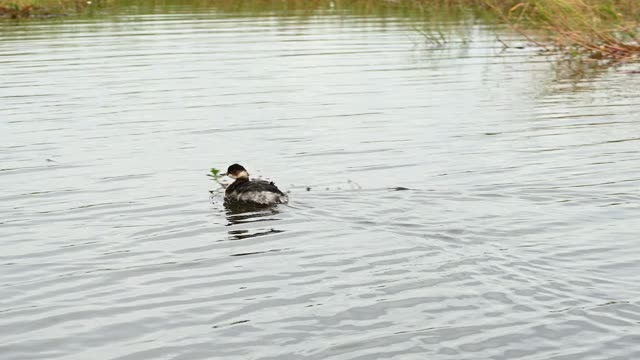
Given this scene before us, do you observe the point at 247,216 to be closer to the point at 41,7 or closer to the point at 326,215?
the point at 326,215

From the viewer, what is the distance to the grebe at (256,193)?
40.7 ft

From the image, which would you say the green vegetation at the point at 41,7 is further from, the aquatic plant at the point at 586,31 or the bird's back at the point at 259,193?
the bird's back at the point at 259,193

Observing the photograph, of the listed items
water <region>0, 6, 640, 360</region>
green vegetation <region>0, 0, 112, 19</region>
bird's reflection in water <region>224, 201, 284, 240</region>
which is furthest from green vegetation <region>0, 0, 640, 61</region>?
bird's reflection in water <region>224, 201, 284, 240</region>

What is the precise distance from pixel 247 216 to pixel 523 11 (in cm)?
1434

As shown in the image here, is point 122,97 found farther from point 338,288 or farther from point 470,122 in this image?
point 338,288

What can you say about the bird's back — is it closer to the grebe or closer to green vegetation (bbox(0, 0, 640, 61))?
the grebe

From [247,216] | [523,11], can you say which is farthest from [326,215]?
[523,11]

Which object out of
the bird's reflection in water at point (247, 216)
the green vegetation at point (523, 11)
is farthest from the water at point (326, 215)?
the green vegetation at point (523, 11)

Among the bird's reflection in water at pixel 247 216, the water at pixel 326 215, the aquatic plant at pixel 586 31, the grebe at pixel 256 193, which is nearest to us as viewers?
the water at pixel 326 215

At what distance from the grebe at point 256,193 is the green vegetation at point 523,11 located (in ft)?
43.4

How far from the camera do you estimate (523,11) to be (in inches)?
986

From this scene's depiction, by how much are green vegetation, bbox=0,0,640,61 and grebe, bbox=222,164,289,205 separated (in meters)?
13.2

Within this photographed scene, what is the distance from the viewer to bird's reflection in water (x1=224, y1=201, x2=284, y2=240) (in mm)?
11562

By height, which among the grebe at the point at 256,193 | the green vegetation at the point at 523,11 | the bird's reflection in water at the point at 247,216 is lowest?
the bird's reflection in water at the point at 247,216
